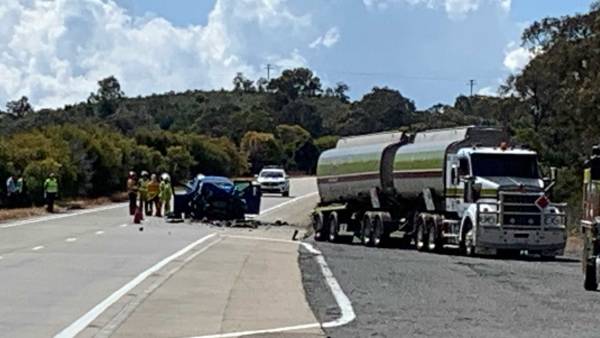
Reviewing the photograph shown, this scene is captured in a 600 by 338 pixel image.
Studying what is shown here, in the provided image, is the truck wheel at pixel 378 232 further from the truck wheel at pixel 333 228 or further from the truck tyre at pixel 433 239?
the truck wheel at pixel 333 228

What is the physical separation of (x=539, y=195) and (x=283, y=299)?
14.9m

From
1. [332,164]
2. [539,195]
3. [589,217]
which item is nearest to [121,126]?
[332,164]

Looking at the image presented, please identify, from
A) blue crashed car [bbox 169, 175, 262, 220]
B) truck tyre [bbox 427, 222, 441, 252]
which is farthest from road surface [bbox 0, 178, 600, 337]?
blue crashed car [bbox 169, 175, 262, 220]

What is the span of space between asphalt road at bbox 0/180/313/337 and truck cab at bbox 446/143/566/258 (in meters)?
7.53

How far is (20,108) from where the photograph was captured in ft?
527

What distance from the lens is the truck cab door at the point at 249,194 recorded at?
50.3 metres

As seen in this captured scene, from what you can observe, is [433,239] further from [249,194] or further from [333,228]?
[249,194]

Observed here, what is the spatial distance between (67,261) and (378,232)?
14.1m

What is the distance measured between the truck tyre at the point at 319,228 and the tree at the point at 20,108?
121 m

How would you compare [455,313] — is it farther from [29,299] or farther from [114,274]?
[114,274]

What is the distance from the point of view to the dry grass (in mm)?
52153

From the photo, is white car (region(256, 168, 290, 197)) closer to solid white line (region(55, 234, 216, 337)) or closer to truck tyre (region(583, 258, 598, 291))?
solid white line (region(55, 234, 216, 337))

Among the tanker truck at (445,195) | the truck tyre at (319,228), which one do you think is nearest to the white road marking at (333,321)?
the tanker truck at (445,195)

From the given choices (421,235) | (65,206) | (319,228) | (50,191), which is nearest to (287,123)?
(65,206)
